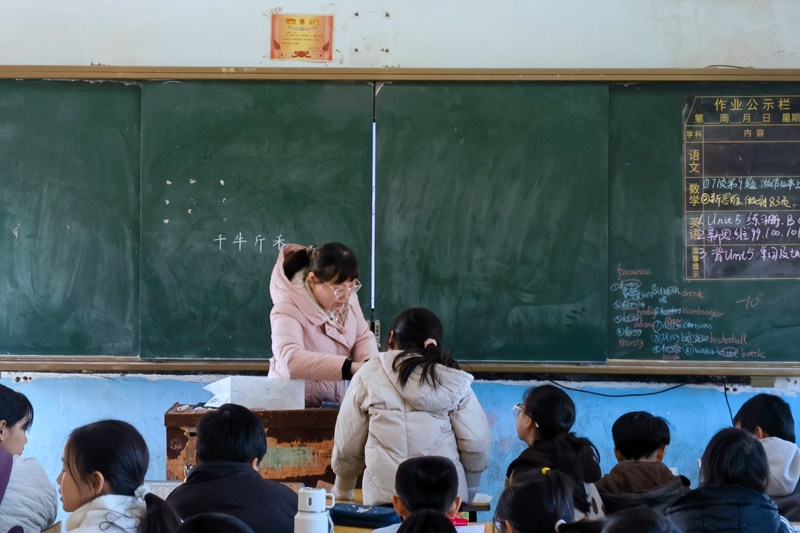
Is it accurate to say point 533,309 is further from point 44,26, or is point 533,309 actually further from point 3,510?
point 44,26

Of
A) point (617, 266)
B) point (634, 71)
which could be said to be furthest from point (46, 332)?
point (634, 71)

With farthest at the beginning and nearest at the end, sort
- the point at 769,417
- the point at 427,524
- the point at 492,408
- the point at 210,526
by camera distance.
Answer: the point at 492,408 → the point at 769,417 → the point at 427,524 → the point at 210,526

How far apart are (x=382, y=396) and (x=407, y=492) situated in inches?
24.6

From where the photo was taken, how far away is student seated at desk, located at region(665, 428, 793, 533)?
2.00 meters

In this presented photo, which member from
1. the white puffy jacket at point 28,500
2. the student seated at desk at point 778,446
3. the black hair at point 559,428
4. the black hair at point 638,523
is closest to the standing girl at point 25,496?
the white puffy jacket at point 28,500

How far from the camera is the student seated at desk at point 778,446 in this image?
2.58m

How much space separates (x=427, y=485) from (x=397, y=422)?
2.06ft

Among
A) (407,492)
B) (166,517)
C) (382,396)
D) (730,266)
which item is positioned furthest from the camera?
(730,266)

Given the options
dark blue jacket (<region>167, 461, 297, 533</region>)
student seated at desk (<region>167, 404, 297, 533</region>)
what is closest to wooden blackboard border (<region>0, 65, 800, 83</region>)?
student seated at desk (<region>167, 404, 297, 533</region>)

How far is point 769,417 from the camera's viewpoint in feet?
9.08

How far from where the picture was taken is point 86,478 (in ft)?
6.21

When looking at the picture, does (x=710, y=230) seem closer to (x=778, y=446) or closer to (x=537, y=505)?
(x=778, y=446)

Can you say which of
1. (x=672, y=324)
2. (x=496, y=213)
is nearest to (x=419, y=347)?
(x=496, y=213)

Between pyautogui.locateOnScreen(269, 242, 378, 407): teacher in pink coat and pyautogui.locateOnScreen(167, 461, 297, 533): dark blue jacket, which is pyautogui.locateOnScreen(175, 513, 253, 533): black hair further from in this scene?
pyautogui.locateOnScreen(269, 242, 378, 407): teacher in pink coat
